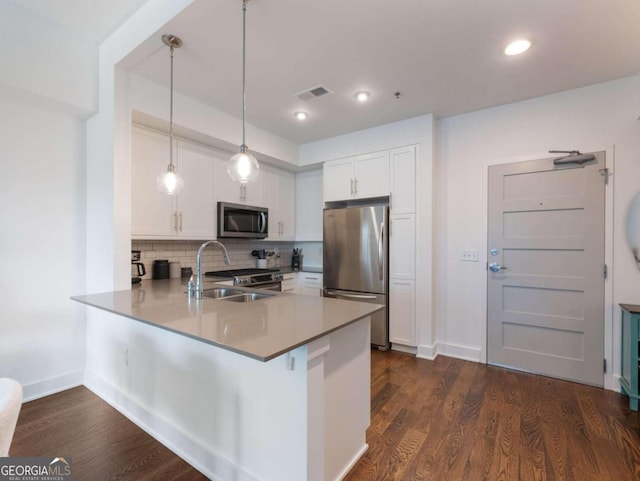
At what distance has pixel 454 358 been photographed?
3256 mm

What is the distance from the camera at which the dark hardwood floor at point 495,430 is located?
1.64m

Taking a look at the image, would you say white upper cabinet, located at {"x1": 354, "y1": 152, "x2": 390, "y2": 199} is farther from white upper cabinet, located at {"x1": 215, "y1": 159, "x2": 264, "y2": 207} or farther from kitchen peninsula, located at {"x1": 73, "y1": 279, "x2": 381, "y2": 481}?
kitchen peninsula, located at {"x1": 73, "y1": 279, "x2": 381, "y2": 481}

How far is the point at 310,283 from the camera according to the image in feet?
13.4

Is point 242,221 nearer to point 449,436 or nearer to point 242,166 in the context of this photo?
point 242,166

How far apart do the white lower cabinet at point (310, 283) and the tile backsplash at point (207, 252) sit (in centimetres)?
55

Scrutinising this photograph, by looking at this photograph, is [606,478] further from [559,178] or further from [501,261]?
[559,178]

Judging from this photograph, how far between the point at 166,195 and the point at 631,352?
408 cm

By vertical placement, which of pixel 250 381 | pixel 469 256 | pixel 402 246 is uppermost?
pixel 402 246

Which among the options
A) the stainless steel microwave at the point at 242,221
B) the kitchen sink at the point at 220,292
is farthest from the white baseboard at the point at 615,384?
the stainless steel microwave at the point at 242,221

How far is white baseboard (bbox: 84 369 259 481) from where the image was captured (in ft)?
5.08

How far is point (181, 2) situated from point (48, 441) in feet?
9.10

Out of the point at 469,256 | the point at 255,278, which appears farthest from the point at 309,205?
the point at 469,256

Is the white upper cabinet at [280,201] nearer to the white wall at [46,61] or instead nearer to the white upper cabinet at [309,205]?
the white upper cabinet at [309,205]

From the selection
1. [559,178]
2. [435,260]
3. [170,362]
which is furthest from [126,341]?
[559,178]
